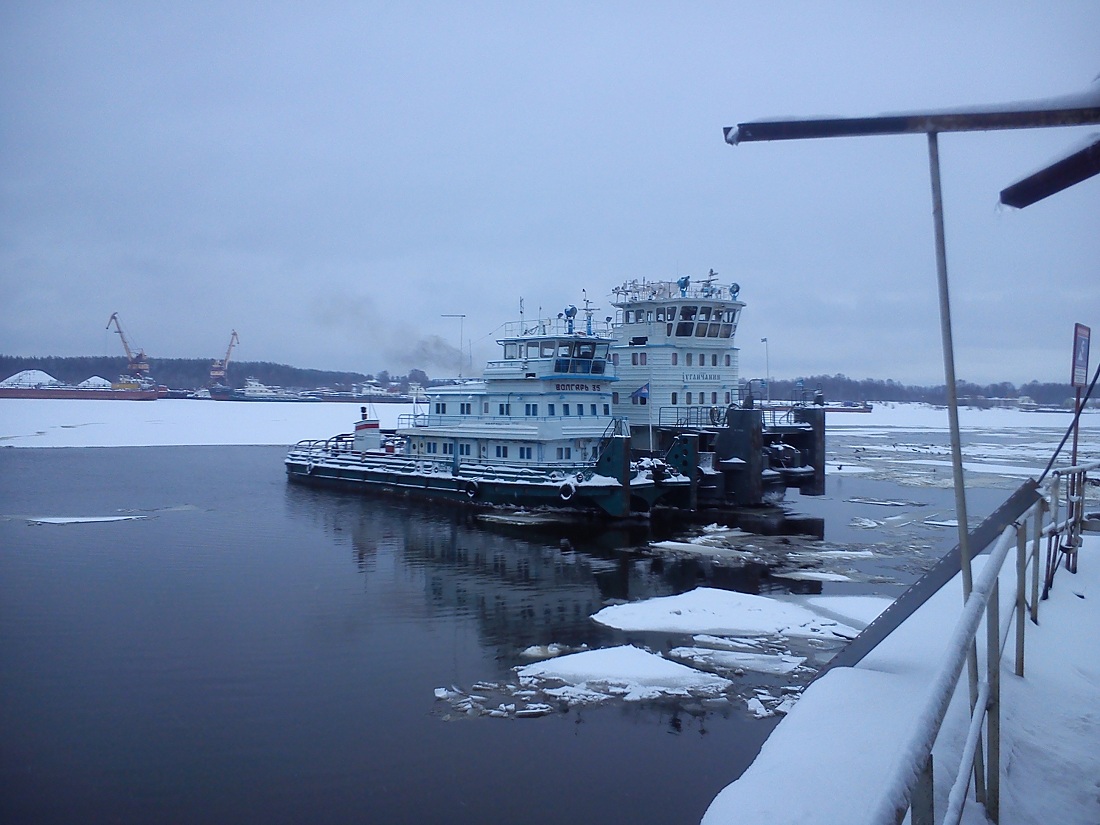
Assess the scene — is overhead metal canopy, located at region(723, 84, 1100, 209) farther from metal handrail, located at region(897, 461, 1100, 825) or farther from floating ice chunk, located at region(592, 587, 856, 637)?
floating ice chunk, located at region(592, 587, 856, 637)

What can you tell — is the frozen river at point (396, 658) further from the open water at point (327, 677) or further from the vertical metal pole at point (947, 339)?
the vertical metal pole at point (947, 339)

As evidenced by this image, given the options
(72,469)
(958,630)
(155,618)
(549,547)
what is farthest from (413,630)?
(72,469)

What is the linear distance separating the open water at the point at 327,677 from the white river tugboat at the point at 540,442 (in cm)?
259

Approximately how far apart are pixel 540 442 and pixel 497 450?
2.47m

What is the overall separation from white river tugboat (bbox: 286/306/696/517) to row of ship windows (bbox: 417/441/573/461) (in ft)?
0.13

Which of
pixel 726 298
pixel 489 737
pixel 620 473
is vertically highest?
pixel 726 298

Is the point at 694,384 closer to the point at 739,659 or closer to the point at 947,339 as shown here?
the point at 739,659

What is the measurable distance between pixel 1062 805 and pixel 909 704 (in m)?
0.97

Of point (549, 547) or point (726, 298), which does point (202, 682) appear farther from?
point (726, 298)

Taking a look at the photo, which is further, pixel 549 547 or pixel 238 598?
pixel 549 547

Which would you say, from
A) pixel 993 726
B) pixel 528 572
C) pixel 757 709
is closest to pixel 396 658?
pixel 757 709

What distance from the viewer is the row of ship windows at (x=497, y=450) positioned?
31.0 meters

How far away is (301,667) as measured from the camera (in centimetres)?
1309

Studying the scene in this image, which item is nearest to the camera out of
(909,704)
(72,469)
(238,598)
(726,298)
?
(909,704)
